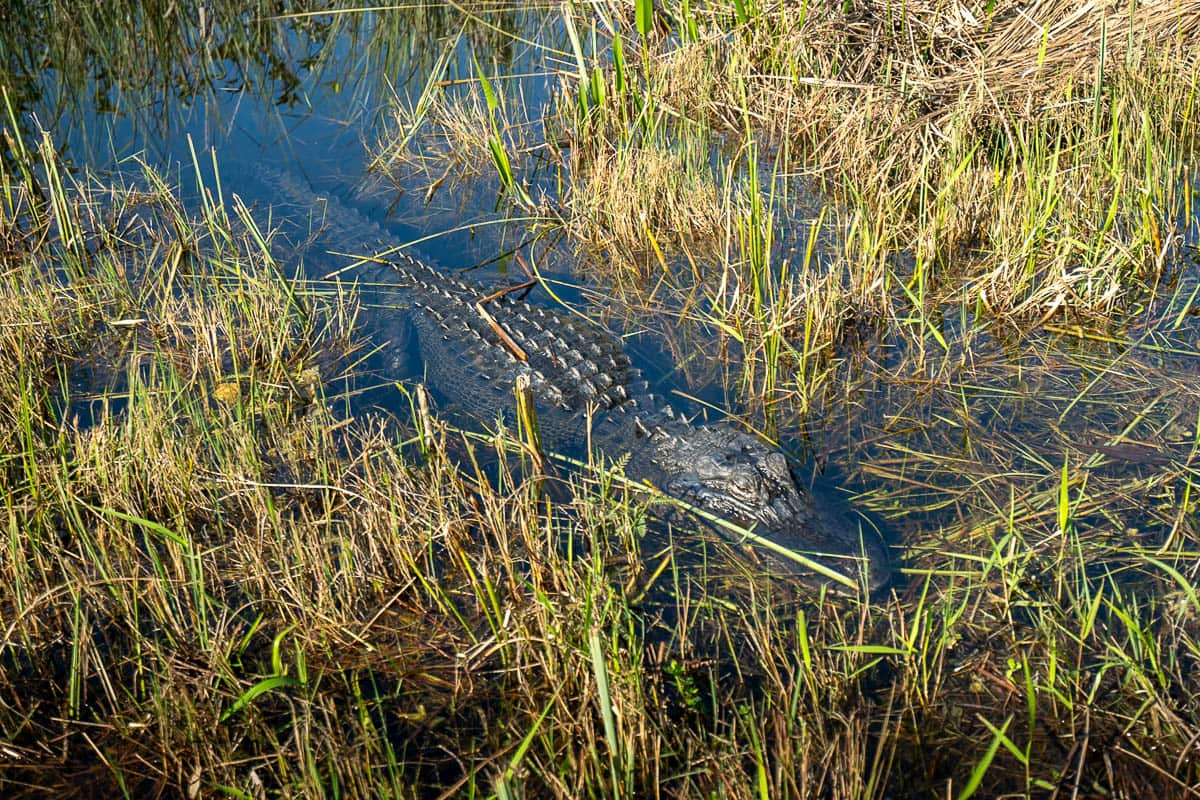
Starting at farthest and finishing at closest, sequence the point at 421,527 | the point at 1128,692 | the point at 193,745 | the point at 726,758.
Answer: the point at 421,527, the point at 1128,692, the point at 193,745, the point at 726,758

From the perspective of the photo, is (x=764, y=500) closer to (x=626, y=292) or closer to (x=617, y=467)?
(x=617, y=467)

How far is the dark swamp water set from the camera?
284 centimetres

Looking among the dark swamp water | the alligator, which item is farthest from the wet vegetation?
the alligator

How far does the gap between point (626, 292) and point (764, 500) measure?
4.63 ft

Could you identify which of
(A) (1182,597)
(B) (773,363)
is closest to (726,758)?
(A) (1182,597)

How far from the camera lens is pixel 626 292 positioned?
4043 mm

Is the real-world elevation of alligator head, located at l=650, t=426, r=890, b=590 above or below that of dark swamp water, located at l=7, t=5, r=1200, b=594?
below

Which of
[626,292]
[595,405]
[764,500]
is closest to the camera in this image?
[764,500]

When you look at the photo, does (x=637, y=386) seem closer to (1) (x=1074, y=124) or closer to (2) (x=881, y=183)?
(2) (x=881, y=183)

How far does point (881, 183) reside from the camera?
13.7 feet

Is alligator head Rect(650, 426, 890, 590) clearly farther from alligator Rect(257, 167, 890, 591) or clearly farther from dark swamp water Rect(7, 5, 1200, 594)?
dark swamp water Rect(7, 5, 1200, 594)

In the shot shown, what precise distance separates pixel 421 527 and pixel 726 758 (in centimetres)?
114

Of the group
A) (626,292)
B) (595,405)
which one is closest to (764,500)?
(595,405)

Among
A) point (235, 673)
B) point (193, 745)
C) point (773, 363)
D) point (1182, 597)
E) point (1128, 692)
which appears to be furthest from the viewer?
point (773, 363)
